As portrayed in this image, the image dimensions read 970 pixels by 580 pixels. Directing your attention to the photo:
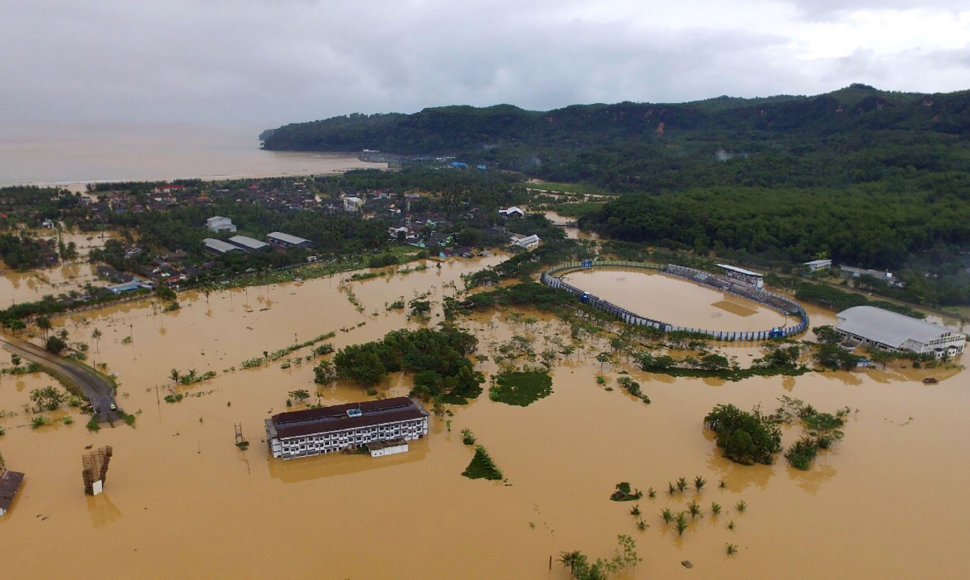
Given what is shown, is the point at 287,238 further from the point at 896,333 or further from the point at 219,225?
the point at 896,333

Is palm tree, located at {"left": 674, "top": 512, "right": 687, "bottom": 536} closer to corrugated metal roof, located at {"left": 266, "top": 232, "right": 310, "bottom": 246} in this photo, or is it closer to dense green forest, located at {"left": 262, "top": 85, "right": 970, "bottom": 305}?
dense green forest, located at {"left": 262, "top": 85, "right": 970, "bottom": 305}

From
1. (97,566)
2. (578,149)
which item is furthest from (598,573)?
(578,149)

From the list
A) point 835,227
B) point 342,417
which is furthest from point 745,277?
point 342,417

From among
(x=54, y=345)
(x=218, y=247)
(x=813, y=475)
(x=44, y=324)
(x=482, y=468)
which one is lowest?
(x=813, y=475)

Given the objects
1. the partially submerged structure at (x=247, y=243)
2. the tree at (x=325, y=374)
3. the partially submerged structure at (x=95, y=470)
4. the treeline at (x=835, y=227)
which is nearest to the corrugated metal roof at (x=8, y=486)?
the partially submerged structure at (x=95, y=470)

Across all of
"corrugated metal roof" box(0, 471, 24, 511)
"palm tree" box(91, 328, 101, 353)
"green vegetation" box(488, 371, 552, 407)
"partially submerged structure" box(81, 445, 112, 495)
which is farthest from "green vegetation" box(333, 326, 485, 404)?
"palm tree" box(91, 328, 101, 353)

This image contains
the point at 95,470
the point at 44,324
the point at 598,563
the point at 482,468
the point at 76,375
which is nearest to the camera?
the point at 598,563
